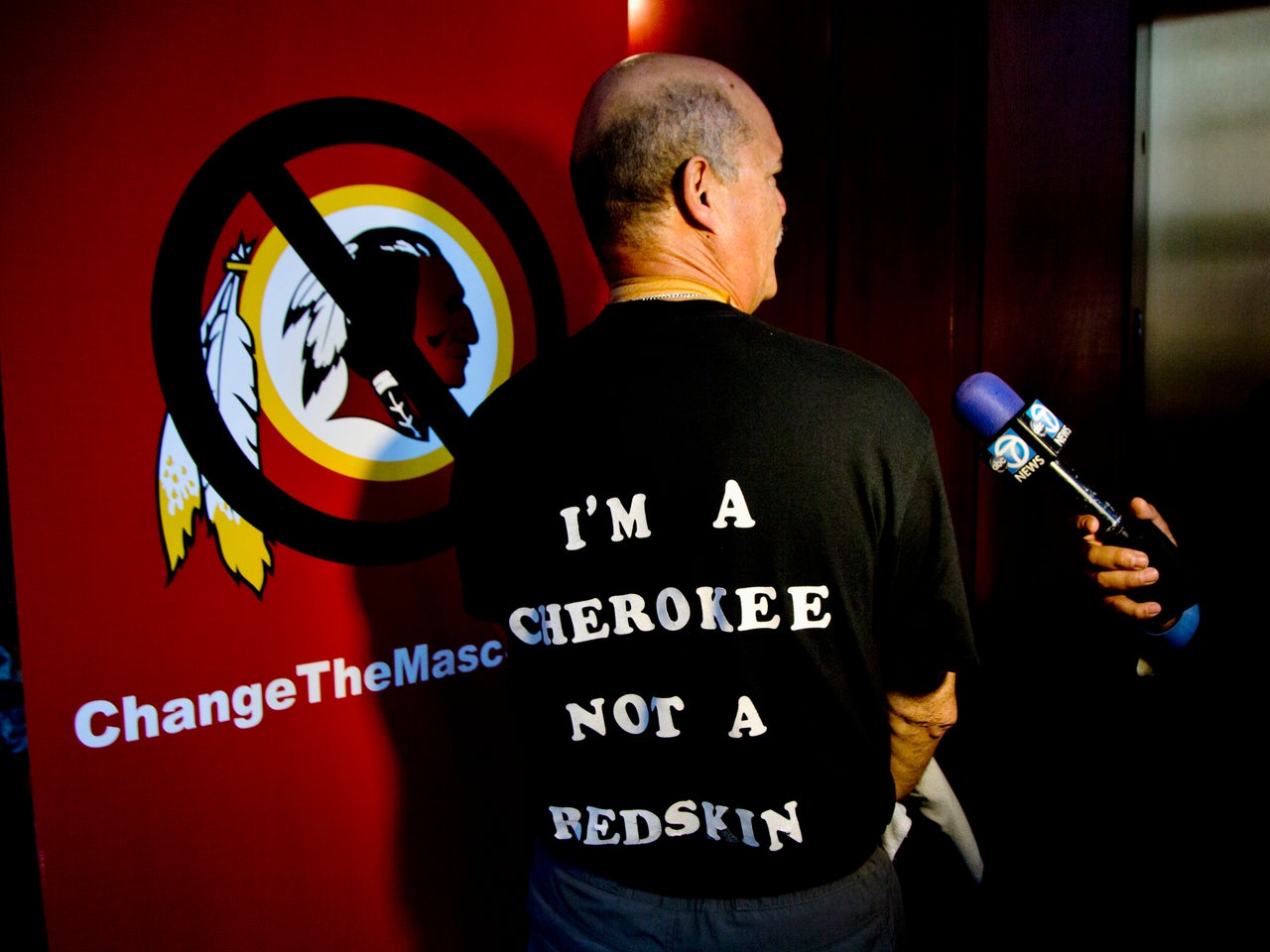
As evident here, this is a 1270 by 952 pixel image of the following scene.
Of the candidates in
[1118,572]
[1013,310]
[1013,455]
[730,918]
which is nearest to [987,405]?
[1013,455]

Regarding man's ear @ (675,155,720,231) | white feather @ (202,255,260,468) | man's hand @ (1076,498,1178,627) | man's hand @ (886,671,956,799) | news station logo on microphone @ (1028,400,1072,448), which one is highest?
man's ear @ (675,155,720,231)

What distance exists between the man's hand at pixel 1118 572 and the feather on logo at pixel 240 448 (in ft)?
4.16

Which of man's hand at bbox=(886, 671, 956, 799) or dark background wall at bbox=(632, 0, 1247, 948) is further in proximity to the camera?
dark background wall at bbox=(632, 0, 1247, 948)

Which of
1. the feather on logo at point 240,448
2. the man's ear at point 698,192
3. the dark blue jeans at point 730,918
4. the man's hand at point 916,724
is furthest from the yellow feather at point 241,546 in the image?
the man's hand at point 916,724

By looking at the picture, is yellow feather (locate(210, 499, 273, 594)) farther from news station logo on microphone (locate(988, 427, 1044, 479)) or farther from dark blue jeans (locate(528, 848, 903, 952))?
news station logo on microphone (locate(988, 427, 1044, 479))

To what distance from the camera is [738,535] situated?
0.88 metres

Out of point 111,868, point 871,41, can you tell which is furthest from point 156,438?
point 871,41

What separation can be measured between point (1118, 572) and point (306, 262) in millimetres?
1340

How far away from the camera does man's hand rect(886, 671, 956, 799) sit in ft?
3.49

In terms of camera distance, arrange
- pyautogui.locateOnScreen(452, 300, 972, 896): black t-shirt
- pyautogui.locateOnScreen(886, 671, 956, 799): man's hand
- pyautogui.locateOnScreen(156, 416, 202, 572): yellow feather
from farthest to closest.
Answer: pyautogui.locateOnScreen(156, 416, 202, 572): yellow feather < pyautogui.locateOnScreen(886, 671, 956, 799): man's hand < pyautogui.locateOnScreen(452, 300, 972, 896): black t-shirt

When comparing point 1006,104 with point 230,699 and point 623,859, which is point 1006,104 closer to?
point 623,859

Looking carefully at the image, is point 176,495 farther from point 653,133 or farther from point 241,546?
point 653,133

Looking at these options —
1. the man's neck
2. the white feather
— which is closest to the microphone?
the man's neck

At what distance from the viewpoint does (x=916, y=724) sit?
1078 millimetres
